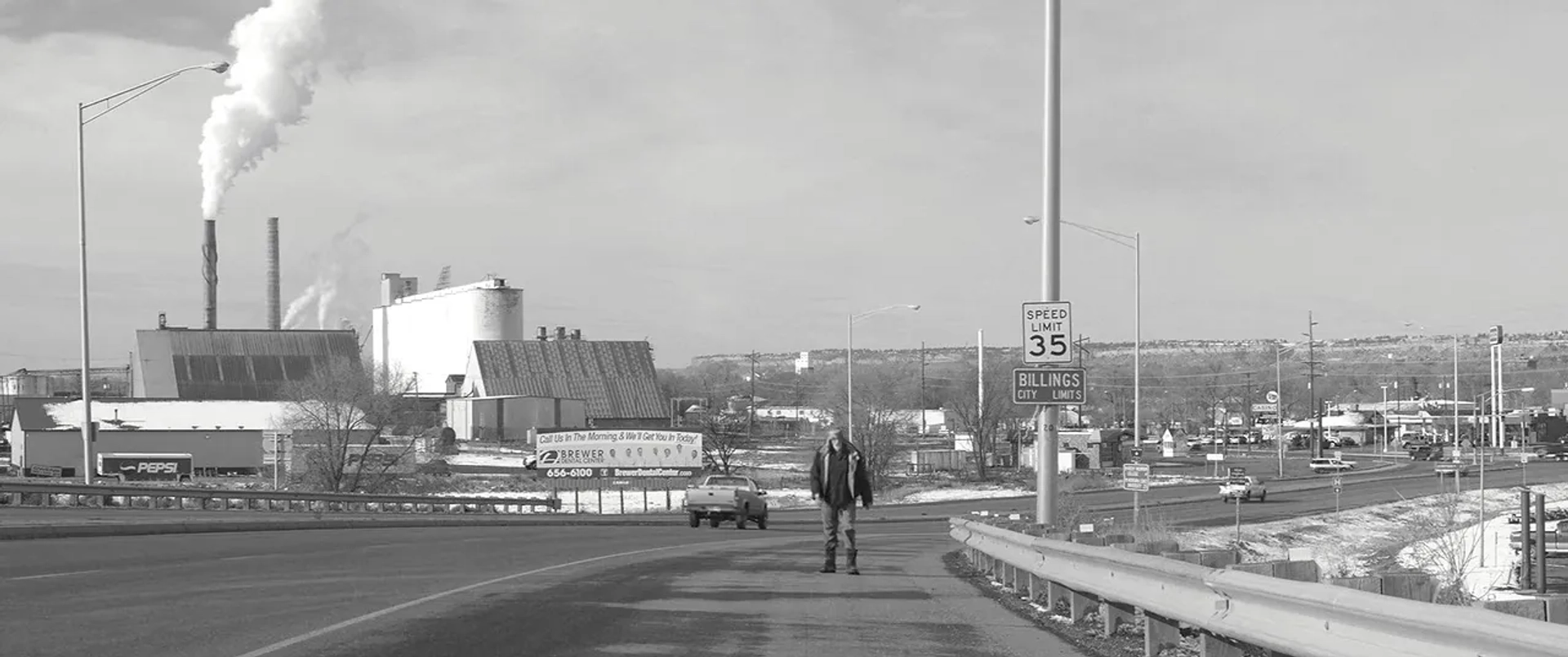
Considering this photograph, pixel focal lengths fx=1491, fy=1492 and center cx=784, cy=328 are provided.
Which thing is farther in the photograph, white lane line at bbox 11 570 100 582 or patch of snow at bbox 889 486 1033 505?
patch of snow at bbox 889 486 1033 505

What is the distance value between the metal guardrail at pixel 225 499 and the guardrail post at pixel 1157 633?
→ 3403 cm

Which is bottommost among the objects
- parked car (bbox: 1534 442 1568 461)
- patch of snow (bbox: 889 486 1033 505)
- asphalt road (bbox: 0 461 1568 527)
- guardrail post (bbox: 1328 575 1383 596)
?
parked car (bbox: 1534 442 1568 461)

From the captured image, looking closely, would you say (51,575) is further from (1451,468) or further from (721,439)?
(721,439)

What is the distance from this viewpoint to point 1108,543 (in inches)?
524

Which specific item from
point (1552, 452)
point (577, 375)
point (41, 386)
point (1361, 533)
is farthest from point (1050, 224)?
point (41, 386)

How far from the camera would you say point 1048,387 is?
18.1 m

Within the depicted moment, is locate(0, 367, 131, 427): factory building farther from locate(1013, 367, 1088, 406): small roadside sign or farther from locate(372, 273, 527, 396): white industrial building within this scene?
locate(1013, 367, 1088, 406): small roadside sign

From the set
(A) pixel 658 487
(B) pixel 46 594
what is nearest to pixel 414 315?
(A) pixel 658 487

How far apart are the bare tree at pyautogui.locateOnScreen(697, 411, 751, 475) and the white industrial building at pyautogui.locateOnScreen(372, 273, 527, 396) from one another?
30.7 meters

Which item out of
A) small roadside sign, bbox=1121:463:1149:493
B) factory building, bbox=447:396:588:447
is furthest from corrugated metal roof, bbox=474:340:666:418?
small roadside sign, bbox=1121:463:1149:493

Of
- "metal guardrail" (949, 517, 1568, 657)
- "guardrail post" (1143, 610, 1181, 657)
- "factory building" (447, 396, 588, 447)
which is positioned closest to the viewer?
"metal guardrail" (949, 517, 1568, 657)

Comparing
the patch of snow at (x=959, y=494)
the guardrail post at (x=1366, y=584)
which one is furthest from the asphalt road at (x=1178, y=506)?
the guardrail post at (x=1366, y=584)

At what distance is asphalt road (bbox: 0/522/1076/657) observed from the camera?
1031 centimetres

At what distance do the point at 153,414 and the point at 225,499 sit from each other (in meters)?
46.9
